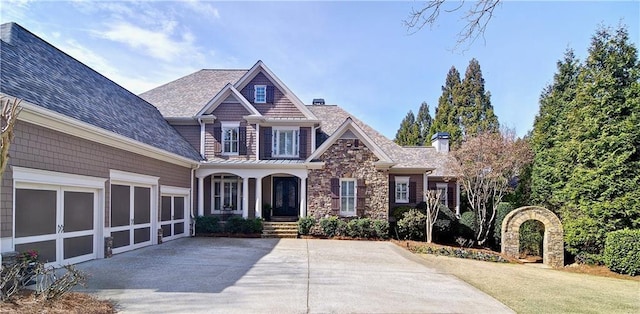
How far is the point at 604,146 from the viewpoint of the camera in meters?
12.8

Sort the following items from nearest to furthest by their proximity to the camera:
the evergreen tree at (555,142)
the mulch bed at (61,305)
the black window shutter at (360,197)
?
the mulch bed at (61,305), the evergreen tree at (555,142), the black window shutter at (360,197)

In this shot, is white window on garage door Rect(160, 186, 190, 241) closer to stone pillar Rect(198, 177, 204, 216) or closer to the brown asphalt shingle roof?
stone pillar Rect(198, 177, 204, 216)

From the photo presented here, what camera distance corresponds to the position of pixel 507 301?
698 cm

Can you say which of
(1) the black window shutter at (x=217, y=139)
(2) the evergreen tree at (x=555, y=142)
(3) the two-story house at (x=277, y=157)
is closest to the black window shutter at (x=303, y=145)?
(3) the two-story house at (x=277, y=157)

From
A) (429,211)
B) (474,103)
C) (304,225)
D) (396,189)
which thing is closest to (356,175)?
(304,225)

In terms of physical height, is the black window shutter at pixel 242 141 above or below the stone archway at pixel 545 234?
above

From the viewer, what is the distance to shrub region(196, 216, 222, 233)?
53.2 feet

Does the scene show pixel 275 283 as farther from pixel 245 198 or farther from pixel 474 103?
pixel 474 103

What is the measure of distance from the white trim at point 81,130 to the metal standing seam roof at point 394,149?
32.9 ft

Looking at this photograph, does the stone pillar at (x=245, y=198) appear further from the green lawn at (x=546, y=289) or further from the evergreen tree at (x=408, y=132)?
the evergreen tree at (x=408, y=132)

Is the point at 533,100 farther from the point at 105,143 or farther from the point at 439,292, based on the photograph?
the point at 105,143

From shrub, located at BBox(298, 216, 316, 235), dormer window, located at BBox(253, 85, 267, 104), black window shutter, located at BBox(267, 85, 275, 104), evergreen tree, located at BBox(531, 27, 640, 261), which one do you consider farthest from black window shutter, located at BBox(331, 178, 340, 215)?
evergreen tree, located at BBox(531, 27, 640, 261)

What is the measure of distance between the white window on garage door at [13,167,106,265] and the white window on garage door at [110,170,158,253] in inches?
28.6

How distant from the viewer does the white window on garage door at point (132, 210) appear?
414 inches
